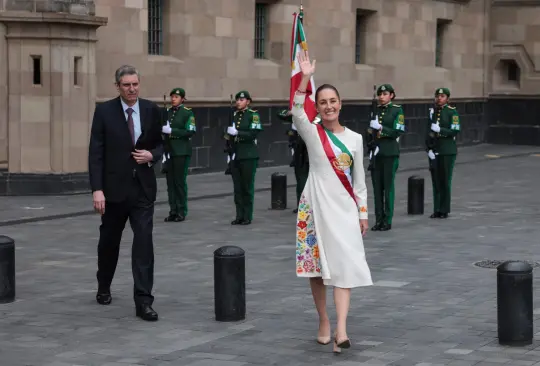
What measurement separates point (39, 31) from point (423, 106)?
14969 millimetres

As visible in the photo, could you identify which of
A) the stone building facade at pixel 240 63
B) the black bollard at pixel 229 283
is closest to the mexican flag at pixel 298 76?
the black bollard at pixel 229 283

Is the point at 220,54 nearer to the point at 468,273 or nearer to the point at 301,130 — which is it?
the point at 468,273

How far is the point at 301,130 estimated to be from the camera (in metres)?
8.72

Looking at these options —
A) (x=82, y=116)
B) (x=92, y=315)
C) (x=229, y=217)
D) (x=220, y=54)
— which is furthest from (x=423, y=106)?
(x=92, y=315)

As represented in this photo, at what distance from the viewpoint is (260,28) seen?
27.1 meters

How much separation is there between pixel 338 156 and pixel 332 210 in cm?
37

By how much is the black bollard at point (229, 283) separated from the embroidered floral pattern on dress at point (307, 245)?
0.88 meters

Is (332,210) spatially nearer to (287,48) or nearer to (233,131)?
(233,131)

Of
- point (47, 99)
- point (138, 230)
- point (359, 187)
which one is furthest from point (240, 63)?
point (359, 187)

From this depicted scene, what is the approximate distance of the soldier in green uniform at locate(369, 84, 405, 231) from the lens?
625 inches

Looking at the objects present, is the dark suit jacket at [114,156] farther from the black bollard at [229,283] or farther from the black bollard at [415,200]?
the black bollard at [415,200]

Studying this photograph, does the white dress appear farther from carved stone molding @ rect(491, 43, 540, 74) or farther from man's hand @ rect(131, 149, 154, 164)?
carved stone molding @ rect(491, 43, 540, 74)

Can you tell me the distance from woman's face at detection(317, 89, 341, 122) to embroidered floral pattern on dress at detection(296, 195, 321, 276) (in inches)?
24.3

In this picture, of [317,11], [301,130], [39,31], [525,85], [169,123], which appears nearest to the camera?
[301,130]
